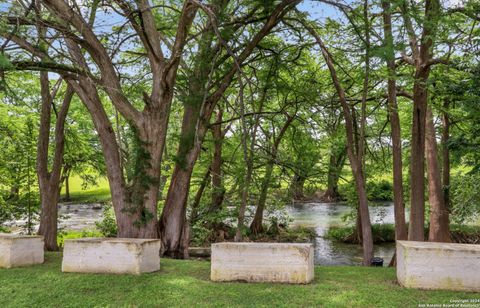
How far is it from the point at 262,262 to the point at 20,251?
457 cm

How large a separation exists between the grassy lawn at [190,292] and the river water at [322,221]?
1008cm

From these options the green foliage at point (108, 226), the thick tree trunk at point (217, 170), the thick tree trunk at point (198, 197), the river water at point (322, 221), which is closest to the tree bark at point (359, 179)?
the river water at point (322, 221)

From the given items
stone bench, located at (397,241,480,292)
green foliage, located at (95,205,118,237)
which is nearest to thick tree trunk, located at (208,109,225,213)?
green foliage, located at (95,205,118,237)

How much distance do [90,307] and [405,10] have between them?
7891 millimetres

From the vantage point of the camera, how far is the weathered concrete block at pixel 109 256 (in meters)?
7.19

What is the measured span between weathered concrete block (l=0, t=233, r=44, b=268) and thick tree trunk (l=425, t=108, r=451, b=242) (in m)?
11.8

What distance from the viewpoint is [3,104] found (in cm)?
1678

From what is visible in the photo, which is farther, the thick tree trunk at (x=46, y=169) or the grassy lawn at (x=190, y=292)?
the thick tree trunk at (x=46, y=169)

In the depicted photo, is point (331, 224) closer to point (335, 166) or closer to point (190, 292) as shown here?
point (335, 166)

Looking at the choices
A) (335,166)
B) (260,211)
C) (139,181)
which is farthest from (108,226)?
(335,166)

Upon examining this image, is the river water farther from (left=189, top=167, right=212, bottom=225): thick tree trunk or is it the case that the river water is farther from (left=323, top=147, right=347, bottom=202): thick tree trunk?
(left=189, top=167, right=212, bottom=225): thick tree trunk

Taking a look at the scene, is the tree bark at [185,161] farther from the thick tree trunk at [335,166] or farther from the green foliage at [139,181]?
the thick tree trunk at [335,166]

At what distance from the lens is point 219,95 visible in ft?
36.7

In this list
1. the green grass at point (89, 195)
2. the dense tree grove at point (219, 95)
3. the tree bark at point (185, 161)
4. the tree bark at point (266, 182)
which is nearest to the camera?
the dense tree grove at point (219, 95)
